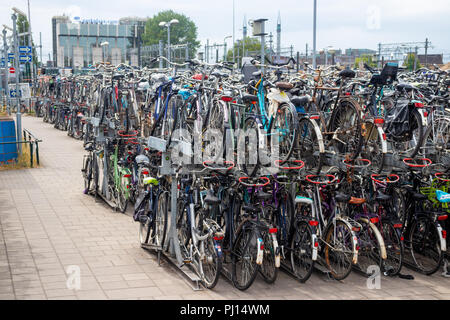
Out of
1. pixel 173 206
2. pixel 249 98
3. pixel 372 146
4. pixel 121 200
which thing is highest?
pixel 249 98

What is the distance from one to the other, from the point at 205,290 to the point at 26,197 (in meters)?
5.84

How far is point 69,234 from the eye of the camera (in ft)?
25.3

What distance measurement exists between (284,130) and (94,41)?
73.3 metres

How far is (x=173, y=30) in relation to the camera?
80500 millimetres

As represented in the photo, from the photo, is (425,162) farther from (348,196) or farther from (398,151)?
(348,196)

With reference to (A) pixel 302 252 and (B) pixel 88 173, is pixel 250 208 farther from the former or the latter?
(B) pixel 88 173

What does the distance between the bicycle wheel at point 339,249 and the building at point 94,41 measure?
64.9 metres

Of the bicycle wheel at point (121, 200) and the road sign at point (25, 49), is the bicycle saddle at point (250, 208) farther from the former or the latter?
the road sign at point (25, 49)

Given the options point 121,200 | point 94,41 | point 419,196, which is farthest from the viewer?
point 94,41

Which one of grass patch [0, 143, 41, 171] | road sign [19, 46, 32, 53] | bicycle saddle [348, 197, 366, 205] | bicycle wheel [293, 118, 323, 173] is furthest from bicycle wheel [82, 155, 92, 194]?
road sign [19, 46, 32, 53]

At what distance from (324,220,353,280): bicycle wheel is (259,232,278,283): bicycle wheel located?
0.65 meters

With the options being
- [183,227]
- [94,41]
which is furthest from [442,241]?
[94,41]

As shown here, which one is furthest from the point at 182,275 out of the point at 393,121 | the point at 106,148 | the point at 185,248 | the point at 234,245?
the point at 106,148

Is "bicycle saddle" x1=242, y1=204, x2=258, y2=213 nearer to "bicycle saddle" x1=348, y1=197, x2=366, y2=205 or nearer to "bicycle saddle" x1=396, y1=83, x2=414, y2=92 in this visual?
"bicycle saddle" x1=348, y1=197, x2=366, y2=205
